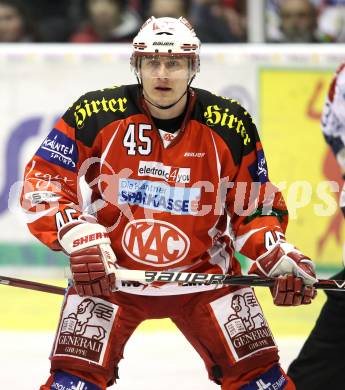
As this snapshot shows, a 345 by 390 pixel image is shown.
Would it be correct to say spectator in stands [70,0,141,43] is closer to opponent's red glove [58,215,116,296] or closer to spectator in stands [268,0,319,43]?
A: spectator in stands [268,0,319,43]

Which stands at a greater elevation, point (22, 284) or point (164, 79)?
point (164, 79)

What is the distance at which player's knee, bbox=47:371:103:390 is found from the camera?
3916mm

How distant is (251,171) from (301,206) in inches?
105

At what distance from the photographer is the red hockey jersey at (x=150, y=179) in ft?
13.4

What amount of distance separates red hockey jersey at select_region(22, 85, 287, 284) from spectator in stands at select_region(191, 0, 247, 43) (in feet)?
10.5

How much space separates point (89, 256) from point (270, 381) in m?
0.70

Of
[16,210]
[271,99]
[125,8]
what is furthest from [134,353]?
[125,8]

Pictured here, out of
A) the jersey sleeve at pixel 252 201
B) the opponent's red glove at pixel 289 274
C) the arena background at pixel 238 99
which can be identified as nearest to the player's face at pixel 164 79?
the jersey sleeve at pixel 252 201

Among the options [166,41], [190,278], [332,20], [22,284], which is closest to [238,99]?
[332,20]

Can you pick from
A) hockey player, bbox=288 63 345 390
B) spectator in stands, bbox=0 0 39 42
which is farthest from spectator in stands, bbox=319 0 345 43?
hockey player, bbox=288 63 345 390

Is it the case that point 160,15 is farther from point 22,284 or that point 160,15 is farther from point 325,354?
point 22,284

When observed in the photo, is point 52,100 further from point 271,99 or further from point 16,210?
point 271,99

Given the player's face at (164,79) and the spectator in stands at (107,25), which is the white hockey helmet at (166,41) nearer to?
the player's face at (164,79)

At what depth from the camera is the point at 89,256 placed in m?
3.89
